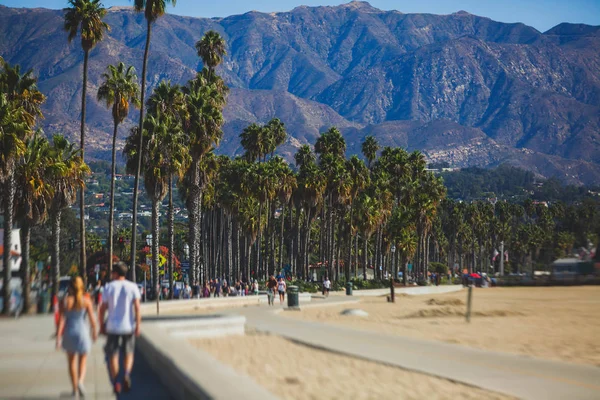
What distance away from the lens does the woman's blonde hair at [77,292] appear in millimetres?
10125

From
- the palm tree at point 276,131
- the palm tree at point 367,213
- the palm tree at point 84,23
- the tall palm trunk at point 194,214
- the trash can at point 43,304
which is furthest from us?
the palm tree at point 276,131

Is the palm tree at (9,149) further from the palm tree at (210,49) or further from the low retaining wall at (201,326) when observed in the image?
the palm tree at (210,49)

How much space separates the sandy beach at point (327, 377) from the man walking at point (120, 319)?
78.1 inches

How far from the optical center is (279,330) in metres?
22.4

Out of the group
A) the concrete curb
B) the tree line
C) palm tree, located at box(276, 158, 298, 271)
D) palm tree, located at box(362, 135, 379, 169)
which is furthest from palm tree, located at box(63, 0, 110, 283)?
palm tree, located at box(362, 135, 379, 169)

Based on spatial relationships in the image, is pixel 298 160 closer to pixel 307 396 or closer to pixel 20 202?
pixel 20 202

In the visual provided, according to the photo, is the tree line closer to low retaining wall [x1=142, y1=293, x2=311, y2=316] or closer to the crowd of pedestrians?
low retaining wall [x1=142, y1=293, x2=311, y2=316]

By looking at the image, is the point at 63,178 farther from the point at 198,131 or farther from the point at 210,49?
the point at 210,49

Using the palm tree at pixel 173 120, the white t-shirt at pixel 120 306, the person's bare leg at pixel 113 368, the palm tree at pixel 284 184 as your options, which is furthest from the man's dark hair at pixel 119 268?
the palm tree at pixel 284 184

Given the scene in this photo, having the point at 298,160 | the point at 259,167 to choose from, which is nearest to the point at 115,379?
the point at 259,167

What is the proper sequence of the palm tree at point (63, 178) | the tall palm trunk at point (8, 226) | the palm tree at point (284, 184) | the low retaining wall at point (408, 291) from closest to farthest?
the tall palm trunk at point (8, 226) < the palm tree at point (63, 178) < the low retaining wall at point (408, 291) < the palm tree at point (284, 184)

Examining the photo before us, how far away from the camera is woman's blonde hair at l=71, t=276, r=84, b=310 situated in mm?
10125

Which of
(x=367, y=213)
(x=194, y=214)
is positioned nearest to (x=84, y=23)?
(x=194, y=214)

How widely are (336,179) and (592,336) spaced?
5579 cm
